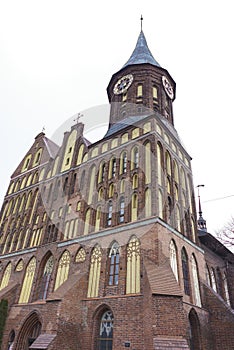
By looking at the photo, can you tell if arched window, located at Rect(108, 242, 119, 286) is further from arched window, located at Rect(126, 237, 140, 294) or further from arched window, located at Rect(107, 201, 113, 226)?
arched window, located at Rect(107, 201, 113, 226)

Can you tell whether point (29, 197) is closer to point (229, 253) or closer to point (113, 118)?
point (113, 118)

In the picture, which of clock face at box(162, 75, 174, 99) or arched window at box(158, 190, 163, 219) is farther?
clock face at box(162, 75, 174, 99)

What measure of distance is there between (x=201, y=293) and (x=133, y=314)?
5.37 metres

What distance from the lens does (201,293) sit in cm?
1496

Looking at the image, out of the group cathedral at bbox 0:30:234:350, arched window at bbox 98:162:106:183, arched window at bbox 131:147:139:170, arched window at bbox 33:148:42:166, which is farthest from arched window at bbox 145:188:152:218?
arched window at bbox 33:148:42:166

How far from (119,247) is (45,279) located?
6311 millimetres

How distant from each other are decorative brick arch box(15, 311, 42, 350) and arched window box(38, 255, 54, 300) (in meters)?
1.16

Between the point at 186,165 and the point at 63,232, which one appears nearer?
the point at 63,232

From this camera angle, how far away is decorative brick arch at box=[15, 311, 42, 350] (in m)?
15.2

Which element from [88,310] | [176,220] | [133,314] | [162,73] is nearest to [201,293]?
[176,220]

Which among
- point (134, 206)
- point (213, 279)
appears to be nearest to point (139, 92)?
point (134, 206)

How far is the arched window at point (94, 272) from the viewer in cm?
1367

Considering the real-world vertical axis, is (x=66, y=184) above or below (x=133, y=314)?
above

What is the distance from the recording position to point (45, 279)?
672 inches
